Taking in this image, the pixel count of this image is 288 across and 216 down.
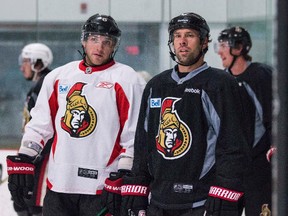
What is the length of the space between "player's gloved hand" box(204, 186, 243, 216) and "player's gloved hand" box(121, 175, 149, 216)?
0.29 metres

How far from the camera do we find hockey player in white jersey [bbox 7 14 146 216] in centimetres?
265

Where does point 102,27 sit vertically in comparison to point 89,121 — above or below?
above

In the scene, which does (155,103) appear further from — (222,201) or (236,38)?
(236,38)

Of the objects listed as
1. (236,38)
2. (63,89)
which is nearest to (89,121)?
(63,89)

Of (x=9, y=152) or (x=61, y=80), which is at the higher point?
(x=61, y=80)

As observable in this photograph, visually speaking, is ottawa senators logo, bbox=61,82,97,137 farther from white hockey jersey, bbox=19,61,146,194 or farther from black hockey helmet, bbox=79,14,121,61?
black hockey helmet, bbox=79,14,121,61

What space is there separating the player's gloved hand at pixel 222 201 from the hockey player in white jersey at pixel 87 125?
54cm

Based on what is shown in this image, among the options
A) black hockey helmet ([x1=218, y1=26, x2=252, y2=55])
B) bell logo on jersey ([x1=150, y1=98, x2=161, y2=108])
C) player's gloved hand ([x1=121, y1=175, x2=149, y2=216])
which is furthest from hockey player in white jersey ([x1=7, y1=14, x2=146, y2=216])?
black hockey helmet ([x1=218, y1=26, x2=252, y2=55])

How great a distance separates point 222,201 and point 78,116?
0.74 metres

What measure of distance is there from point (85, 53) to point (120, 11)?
2129 mm

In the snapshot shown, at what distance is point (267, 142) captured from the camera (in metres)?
3.55

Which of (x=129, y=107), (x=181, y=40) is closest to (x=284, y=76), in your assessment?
(x=181, y=40)

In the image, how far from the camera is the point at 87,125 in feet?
8.79

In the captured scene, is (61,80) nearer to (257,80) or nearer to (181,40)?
(181,40)
